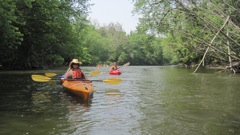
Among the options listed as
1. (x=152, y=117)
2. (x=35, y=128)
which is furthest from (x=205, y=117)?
(x=35, y=128)

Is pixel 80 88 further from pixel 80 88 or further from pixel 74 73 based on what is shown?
pixel 74 73

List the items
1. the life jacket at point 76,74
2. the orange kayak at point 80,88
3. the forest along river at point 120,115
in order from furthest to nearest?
the life jacket at point 76,74
the orange kayak at point 80,88
the forest along river at point 120,115

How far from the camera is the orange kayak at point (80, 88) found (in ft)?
33.0

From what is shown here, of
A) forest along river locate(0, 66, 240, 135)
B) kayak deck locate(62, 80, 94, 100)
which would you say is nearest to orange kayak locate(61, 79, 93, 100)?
kayak deck locate(62, 80, 94, 100)

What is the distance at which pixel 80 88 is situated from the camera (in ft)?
34.2

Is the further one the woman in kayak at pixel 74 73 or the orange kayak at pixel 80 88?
the woman in kayak at pixel 74 73

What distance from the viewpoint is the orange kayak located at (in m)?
10.1

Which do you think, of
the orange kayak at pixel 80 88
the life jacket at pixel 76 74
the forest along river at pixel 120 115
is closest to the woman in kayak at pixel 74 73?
the life jacket at pixel 76 74

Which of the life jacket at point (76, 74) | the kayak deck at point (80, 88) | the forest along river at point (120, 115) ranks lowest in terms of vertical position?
the forest along river at point (120, 115)

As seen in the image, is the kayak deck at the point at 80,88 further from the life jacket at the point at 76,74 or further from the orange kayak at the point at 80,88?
the life jacket at the point at 76,74

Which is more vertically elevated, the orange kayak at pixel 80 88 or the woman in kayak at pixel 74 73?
the woman in kayak at pixel 74 73

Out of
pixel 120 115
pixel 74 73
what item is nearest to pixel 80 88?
pixel 74 73

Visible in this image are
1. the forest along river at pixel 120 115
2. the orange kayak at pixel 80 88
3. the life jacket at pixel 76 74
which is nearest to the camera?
the forest along river at pixel 120 115

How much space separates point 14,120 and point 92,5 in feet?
72.7
